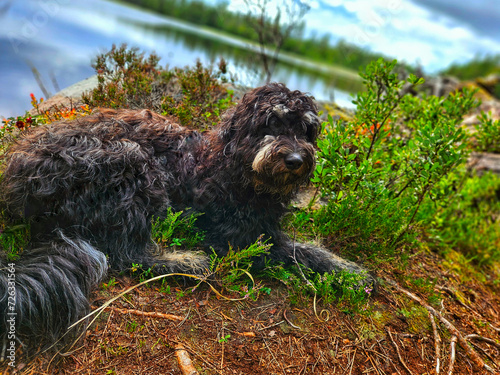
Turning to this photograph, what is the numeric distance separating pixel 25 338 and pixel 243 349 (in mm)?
1420

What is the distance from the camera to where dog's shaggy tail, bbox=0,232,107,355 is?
2.16m

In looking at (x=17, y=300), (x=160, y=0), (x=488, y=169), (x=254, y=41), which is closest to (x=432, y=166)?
(x=17, y=300)

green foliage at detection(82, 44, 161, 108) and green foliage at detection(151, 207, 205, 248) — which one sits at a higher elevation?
green foliage at detection(82, 44, 161, 108)

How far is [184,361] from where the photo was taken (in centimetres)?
234

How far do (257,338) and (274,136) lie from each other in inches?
66.1

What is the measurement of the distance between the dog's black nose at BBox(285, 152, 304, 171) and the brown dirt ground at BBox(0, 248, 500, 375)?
1.11m

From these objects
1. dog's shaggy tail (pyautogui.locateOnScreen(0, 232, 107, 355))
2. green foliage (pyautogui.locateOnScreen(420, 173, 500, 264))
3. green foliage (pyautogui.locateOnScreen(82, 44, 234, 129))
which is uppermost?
green foliage (pyautogui.locateOnScreen(82, 44, 234, 129))

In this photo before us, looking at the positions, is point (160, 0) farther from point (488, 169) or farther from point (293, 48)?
point (488, 169)

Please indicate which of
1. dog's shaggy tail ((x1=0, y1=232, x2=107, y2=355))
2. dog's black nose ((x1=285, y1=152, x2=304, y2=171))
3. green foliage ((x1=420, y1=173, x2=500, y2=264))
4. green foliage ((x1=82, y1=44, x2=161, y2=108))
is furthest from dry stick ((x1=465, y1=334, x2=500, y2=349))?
green foliage ((x1=82, y1=44, x2=161, y2=108))

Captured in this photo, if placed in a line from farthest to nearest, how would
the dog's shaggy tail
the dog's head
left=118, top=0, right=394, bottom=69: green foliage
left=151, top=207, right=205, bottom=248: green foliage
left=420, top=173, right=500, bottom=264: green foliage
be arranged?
left=118, top=0, right=394, bottom=69: green foliage, left=420, top=173, right=500, bottom=264: green foliage, left=151, top=207, right=205, bottom=248: green foliage, the dog's head, the dog's shaggy tail

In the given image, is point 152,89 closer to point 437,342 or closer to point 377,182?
point 377,182

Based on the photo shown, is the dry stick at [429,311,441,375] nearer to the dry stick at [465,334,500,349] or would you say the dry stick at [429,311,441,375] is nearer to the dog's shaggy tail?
the dry stick at [465,334,500,349]

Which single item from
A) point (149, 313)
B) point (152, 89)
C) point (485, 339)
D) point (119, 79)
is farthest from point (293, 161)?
point (152, 89)

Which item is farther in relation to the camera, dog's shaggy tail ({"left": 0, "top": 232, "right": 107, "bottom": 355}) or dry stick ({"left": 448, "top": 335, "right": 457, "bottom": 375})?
dry stick ({"left": 448, "top": 335, "right": 457, "bottom": 375})
